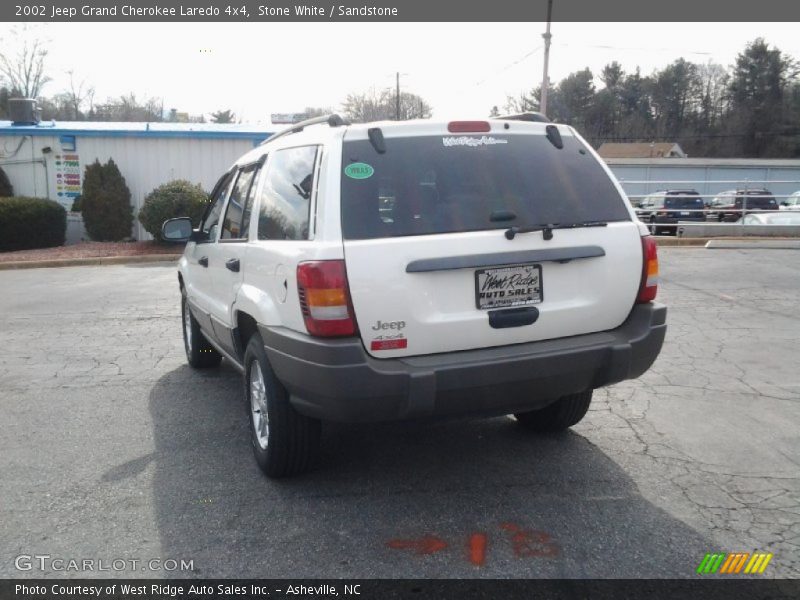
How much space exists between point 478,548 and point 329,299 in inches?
52.5

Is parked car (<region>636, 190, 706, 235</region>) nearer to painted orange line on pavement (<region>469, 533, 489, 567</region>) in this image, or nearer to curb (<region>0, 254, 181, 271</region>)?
curb (<region>0, 254, 181, 271</region>)

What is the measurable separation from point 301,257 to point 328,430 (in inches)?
73.2

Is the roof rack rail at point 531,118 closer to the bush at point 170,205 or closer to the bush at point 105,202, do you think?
the bush at point 170,205

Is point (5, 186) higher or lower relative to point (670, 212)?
higher

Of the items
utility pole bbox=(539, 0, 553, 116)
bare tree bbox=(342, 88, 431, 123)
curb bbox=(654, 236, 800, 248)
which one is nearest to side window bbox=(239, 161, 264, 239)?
curb bbox=(654, 236, 800, 248)

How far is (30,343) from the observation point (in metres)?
7.85

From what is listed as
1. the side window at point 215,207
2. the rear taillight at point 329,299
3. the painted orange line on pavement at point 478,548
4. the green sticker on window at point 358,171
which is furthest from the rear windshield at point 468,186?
the side window at point 215,207

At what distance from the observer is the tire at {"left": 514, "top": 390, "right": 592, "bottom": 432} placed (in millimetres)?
4438

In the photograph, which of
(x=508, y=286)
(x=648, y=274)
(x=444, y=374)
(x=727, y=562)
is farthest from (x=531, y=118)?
(x=727, y=562)

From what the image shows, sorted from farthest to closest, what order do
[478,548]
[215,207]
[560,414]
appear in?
1. [215,207]
2. [560,414]
3. [478,548]

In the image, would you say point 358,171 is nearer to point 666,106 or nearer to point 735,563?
point 735,563

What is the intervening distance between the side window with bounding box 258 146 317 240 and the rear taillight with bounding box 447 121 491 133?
0.75 metres

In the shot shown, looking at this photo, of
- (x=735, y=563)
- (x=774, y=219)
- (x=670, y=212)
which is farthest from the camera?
(x=670, y=212)

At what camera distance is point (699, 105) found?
76688mm
